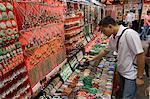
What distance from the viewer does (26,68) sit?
5.32ft

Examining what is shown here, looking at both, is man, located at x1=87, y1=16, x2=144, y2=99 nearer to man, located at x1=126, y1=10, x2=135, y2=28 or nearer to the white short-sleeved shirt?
the white short-sleeved shirt

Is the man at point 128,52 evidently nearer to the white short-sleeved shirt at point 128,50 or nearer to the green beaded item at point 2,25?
the white short-sleeved shirt at point 128,50

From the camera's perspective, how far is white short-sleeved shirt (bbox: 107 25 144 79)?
2.13 metres

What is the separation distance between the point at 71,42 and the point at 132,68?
114 centimetres

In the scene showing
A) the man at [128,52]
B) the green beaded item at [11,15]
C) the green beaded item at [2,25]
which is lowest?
the man at [128,52]

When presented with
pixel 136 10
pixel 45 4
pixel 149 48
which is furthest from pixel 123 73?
→ pixel 136 10

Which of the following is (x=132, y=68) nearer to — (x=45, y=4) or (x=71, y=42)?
(x=71, y=42)

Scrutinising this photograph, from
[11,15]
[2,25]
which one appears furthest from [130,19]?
[2,25]

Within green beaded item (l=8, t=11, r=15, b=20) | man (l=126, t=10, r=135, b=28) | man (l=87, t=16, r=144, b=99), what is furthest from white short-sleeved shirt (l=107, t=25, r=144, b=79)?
man (l=126, t=10, r=135, b=28)

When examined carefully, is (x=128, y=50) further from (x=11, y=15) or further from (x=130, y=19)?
(x=130, y=19)

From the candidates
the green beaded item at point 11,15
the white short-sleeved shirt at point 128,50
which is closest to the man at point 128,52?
the white short-sleeved shirt at point 128,50

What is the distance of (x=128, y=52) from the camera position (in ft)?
7.52

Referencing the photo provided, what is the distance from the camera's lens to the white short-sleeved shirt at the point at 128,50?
2.13m

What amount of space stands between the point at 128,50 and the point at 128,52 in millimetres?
31
